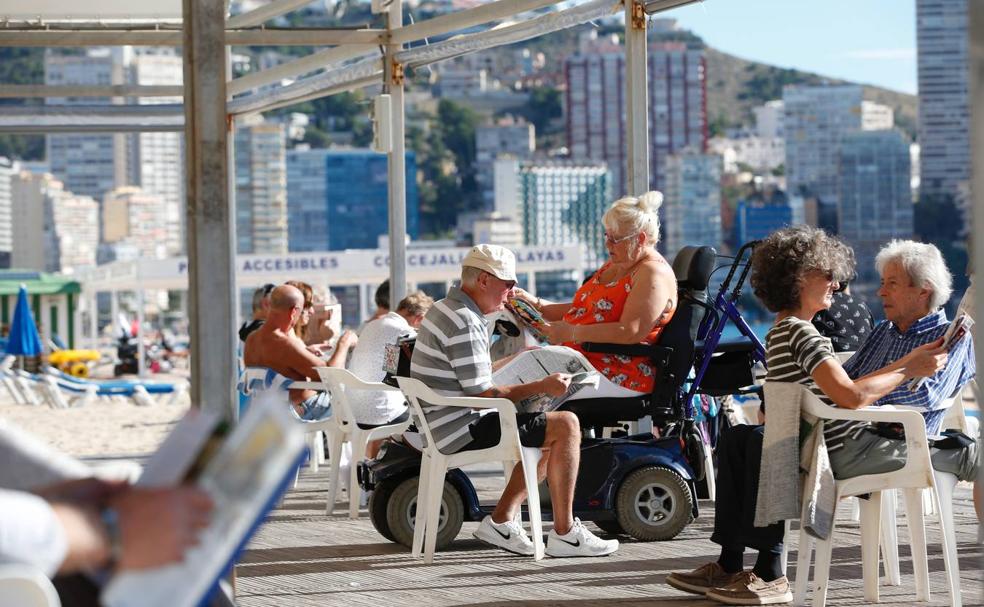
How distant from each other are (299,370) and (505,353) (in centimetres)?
116

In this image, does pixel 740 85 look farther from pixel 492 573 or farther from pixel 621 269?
pixel 492 573

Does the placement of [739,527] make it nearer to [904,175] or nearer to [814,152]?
[904,175]

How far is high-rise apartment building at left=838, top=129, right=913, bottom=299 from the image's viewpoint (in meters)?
121

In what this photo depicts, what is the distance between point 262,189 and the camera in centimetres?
14012

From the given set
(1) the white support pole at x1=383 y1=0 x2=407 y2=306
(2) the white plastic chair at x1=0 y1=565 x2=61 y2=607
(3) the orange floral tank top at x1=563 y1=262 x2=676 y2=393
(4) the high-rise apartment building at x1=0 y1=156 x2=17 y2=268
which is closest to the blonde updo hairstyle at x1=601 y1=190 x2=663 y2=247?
(3) the orange floral tank top at x1=563 y1=262 x2=676 y2=393

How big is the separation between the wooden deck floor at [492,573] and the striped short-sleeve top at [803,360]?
51cm

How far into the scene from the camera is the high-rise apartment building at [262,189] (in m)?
138

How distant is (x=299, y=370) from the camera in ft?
22.5

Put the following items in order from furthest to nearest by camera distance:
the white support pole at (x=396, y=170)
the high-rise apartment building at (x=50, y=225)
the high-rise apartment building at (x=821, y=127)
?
the high-rise apartment building at (x=821, y=127) < the high-rise apartment building at (x=50, y=225) < the white support pole at (x=396, y=170)

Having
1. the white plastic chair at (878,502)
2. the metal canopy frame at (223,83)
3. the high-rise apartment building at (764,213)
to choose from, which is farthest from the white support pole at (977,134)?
the high-rise apartment building at (764,213)

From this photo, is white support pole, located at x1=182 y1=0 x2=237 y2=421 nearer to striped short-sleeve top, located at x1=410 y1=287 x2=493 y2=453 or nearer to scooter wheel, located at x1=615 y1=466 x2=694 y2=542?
striped short-sleeve top, located at x1=410 y1=287 x2=493 y2=453

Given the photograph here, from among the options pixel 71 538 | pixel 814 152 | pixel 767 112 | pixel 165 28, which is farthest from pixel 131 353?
pixel 767 112

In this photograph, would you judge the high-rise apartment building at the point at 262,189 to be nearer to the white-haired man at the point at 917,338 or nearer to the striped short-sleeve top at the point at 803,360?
the white-haired man at the point at 917,338

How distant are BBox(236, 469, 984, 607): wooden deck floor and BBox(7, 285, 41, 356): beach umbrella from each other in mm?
18702
